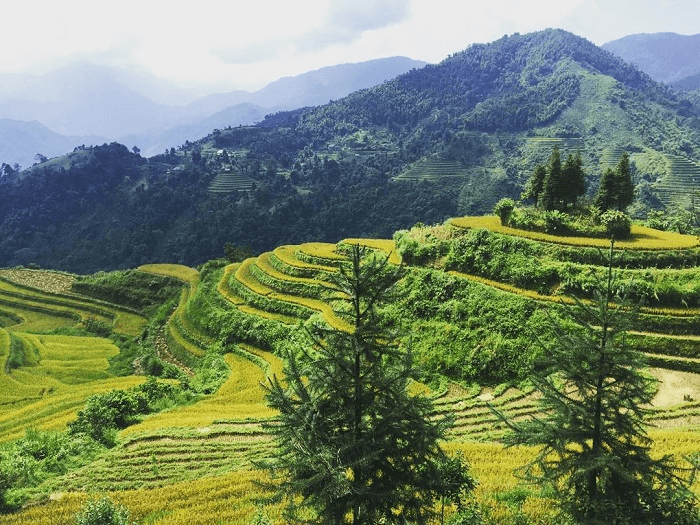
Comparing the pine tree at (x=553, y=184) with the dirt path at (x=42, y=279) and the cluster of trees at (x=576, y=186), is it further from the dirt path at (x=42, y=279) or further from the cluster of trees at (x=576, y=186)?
the dirt path at (x=42, y=279)

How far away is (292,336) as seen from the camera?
4741 centimetres

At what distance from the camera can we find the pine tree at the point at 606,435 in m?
10.9

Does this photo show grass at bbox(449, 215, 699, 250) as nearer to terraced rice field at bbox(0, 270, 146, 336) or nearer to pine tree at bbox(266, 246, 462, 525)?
pine tree at bbox(266, 246, 462, 525)

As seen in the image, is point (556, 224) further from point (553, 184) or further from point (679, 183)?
point (679, 183)

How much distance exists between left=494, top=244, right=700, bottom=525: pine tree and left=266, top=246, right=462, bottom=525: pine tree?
2.96m

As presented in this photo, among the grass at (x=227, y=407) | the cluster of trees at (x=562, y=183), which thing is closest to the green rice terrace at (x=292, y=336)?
the grass at (x=227, y=407)

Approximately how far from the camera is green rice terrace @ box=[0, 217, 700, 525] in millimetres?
21344

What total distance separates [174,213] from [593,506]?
20667 cm

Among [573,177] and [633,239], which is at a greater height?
[573,177]

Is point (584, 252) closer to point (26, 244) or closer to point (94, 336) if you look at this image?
point (94, 336)

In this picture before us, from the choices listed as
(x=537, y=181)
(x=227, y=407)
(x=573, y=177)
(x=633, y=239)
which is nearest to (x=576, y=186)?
(x=573, y=177)

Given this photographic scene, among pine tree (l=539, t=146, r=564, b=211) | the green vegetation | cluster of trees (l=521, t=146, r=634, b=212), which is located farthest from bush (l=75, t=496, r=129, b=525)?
pine tree (l=539, t=146, r=564, b=211)

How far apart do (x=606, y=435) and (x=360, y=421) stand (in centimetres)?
621

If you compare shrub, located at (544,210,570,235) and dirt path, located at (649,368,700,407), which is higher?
shrub, located at (544,210,570,235)
